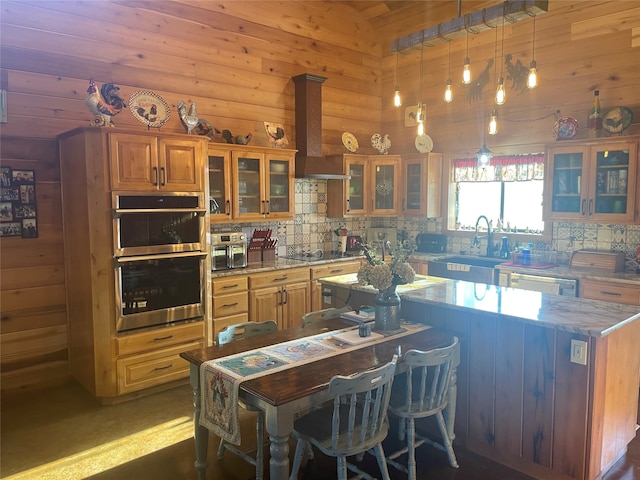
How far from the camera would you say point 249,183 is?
5.00 m

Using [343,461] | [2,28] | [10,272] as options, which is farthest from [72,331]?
[343,461]

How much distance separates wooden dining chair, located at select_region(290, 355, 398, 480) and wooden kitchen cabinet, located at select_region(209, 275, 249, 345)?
6.97 ft

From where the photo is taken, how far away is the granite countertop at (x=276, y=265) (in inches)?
180

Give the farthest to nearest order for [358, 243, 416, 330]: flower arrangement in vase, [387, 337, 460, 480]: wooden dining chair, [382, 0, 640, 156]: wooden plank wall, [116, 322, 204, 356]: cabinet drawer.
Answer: [382, 0, 640, 156]: wooden plank wall
[116, 322, 204, 356]: cabinet drawer
[358, 243, 416, 330]: flower arrangement in vase
[387, 337, 460, 480]: wooden dining chair

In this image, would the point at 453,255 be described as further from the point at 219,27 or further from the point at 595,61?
the point at 219,27

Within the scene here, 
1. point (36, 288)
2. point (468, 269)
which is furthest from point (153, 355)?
point (468, 269)

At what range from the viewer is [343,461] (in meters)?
2.34

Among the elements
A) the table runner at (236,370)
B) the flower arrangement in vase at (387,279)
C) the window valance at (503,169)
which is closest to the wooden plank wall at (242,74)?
the window valance at (503,169)

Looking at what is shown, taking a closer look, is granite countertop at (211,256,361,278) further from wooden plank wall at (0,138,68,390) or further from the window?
the window

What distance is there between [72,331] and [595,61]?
535 centimetres

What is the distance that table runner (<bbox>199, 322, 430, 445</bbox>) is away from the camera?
7.63ft

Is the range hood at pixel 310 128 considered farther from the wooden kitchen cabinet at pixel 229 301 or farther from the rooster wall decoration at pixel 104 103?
the rooster wall decoration at pixel 104 103

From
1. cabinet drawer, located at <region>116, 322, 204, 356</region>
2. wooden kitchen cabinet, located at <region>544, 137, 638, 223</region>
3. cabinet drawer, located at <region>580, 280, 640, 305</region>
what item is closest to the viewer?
cabinet drawer, located at <region>116, 322, 204, 356</region>

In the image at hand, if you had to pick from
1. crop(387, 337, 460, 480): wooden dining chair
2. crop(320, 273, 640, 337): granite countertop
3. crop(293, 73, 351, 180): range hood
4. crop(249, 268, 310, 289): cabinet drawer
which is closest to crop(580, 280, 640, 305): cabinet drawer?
crop(320, 273, 640, 337): granite countertop
